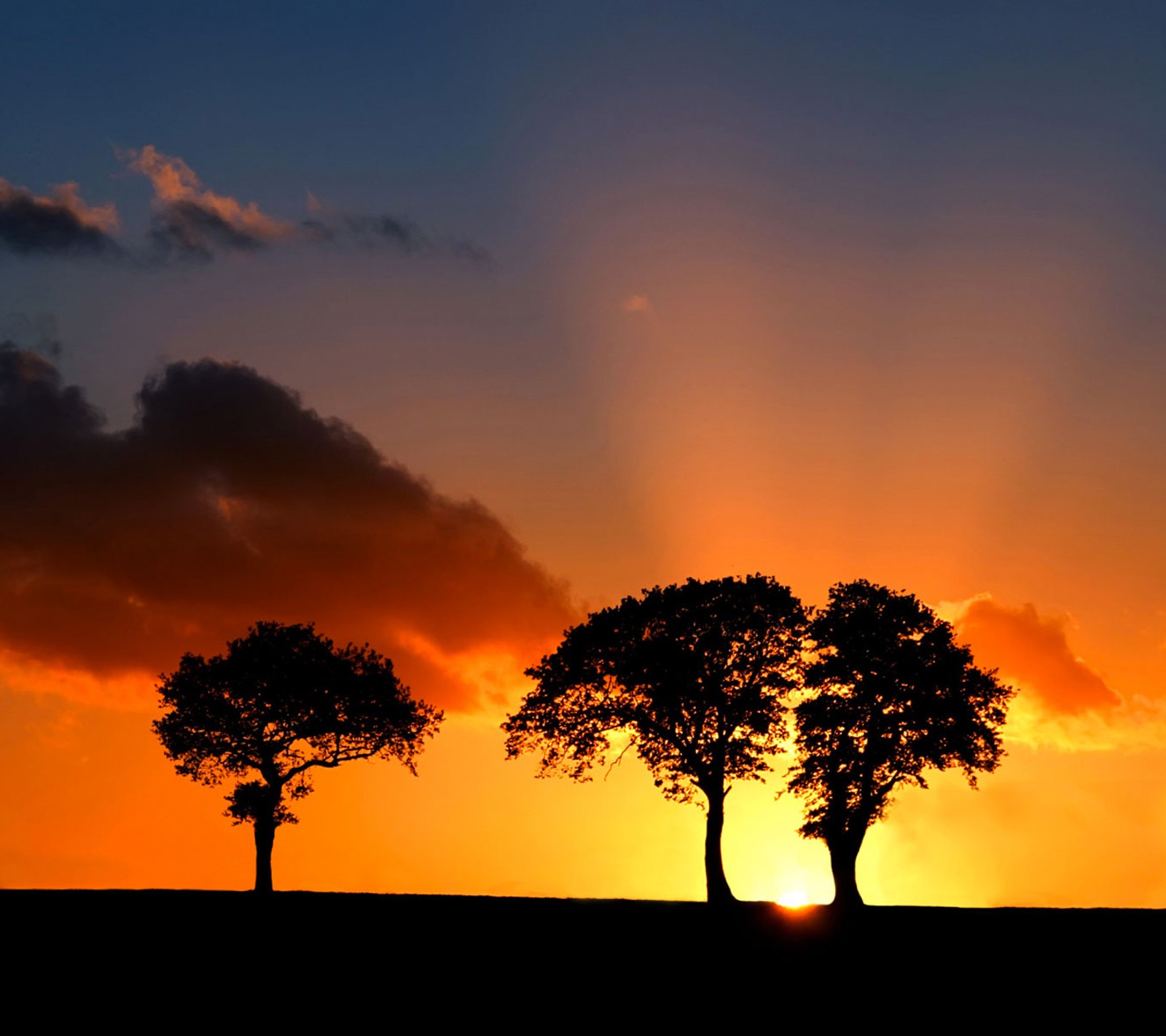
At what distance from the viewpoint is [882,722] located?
66250 mm

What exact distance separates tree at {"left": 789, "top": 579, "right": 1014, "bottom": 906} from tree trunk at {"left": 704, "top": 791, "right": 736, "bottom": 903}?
4311 mm

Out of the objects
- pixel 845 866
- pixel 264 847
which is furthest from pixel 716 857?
pixel 264 847

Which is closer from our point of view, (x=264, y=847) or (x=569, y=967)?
(x=569, y=967)

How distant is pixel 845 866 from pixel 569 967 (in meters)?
→ 35.1

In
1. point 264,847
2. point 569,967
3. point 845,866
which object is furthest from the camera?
point 264,847

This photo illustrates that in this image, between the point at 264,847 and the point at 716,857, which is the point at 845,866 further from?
the point at 264,847

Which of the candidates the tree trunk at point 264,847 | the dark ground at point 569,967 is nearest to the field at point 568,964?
the dark ground at point 569,967

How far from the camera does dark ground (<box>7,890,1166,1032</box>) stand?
26.8m

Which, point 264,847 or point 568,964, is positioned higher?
point 264,847

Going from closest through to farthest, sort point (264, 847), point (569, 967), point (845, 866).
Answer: point (569, 967) → point (845, 866) → point (264, 847)

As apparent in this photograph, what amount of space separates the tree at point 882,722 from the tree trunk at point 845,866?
0.07m

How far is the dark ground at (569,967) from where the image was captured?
2681 centimetres

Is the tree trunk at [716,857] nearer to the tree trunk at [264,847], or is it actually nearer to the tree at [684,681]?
the tree at [684,681]

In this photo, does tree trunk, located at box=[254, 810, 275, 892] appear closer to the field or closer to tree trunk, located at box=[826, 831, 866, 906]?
the field
